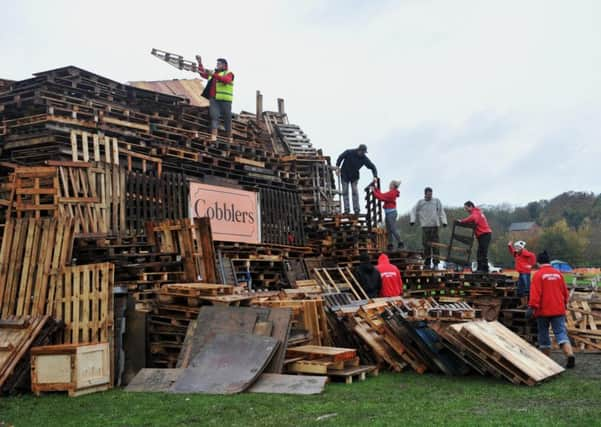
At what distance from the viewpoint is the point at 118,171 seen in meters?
15.6

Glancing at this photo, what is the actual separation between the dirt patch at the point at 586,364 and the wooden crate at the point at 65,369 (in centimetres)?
719

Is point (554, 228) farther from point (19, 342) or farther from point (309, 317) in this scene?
point (19, 342)

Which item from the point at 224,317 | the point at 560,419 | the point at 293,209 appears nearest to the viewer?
the point at 560,419

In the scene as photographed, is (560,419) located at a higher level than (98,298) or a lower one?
lower

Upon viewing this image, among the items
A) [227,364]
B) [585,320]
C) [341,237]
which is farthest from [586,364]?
[341,237]

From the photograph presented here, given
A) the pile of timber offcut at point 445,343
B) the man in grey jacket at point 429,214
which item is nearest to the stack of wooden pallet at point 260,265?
the man in grey jacket at point 429,214

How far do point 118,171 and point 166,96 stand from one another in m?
6.07

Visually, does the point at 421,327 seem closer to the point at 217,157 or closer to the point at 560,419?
the point at 560,419

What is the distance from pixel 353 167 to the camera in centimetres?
2028

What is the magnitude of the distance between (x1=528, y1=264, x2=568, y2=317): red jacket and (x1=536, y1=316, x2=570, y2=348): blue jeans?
178mm

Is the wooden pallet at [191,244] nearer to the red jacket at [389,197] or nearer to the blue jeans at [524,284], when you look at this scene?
the red jacket at [389,197]

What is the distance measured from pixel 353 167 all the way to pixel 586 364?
10.6 meters

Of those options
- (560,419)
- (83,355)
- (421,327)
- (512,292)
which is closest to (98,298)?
(83,355)

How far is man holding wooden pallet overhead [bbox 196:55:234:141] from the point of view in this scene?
20487 millimetres
